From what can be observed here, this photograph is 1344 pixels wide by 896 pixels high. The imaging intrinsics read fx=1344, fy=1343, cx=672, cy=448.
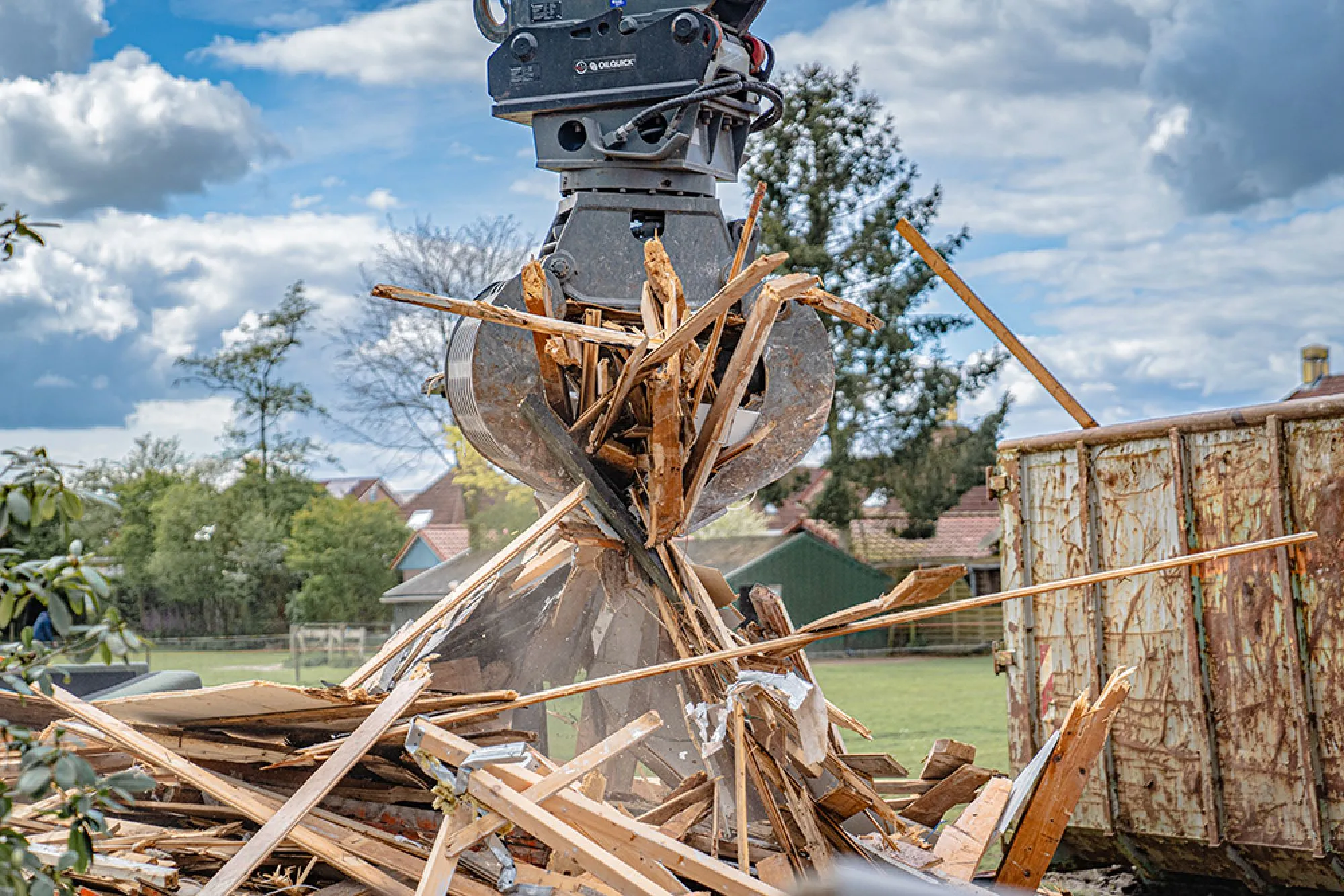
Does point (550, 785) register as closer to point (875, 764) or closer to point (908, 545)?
point (875, 764)

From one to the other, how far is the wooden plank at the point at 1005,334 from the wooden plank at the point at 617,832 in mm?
3588

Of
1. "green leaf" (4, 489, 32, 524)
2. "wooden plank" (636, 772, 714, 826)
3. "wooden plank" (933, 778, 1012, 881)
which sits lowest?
"wooden plank" (933, 778, 1012, 881)

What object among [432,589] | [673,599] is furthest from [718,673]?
[432,589]

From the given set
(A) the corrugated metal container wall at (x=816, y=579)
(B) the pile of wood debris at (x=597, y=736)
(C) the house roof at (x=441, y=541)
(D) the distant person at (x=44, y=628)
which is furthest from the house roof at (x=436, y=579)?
(B) the pile of wood debris at (x=597, y=736)

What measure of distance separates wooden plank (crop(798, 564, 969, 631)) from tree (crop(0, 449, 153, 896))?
2530 mm

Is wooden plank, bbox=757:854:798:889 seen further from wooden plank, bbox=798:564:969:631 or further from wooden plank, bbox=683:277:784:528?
wooden plank, bbox=683:277:784:528

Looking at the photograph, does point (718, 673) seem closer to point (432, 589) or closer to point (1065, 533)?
point (1065, 533)

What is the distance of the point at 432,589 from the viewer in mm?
28328

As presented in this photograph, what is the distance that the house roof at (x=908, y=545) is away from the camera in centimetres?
3356

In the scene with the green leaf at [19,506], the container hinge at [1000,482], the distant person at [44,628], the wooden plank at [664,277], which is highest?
the wooden plank at [664,277]

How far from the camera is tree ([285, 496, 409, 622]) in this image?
1374 inches

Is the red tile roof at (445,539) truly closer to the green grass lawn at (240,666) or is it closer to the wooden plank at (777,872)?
the green grass lawn at (240,666)

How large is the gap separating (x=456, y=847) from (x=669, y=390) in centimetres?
209

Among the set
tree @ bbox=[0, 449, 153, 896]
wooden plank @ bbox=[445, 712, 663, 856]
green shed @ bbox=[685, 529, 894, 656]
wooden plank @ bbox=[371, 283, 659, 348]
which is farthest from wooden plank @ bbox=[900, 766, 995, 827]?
green shed @ bbox=[685, 529, 894, 656]
